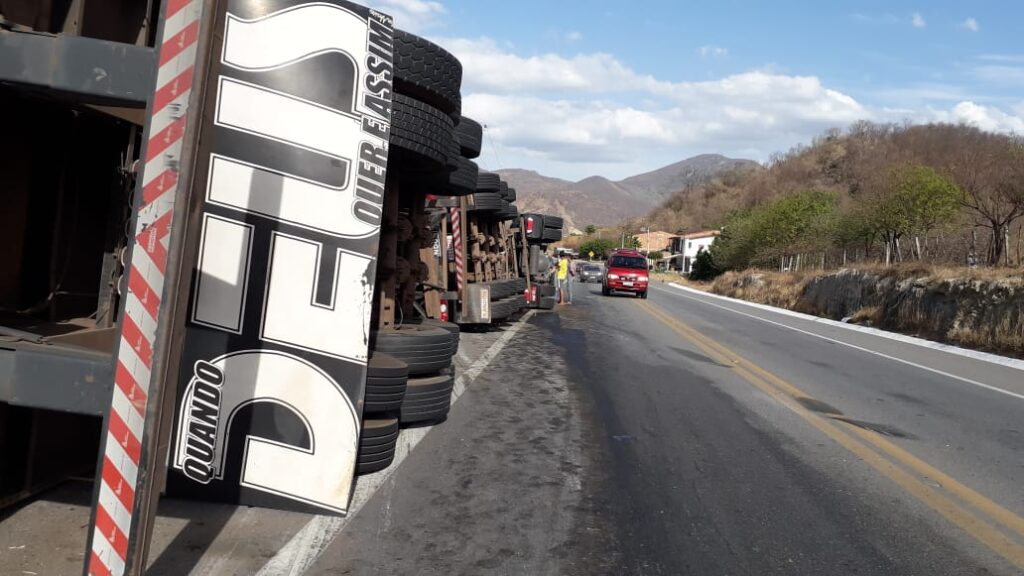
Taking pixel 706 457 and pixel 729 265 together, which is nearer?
pixel 706 457

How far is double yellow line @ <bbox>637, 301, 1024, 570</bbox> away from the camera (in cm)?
478

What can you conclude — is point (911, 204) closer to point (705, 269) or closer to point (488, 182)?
point (488, 182)

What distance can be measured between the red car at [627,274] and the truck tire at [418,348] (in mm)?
26829

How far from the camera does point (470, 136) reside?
825 cm

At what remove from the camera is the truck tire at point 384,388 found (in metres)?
5.39

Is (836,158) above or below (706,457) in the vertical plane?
above

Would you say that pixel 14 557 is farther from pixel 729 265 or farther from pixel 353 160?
pixel 729 265

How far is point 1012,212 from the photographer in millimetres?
25188

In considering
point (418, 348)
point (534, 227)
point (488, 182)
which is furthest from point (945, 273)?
point (418, 348)

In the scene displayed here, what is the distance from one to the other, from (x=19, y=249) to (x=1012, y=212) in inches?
1108

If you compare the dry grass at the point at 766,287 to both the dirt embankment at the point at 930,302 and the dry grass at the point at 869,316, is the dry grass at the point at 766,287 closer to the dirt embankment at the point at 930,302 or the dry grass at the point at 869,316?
the dirt embankment at the point at 930,302

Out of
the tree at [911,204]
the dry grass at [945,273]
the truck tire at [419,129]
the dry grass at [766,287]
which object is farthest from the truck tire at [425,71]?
the dry grass at [766,287]

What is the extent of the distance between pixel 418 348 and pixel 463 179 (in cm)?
A: 229

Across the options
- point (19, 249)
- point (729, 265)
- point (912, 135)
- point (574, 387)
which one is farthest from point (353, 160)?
point (912, 135)
